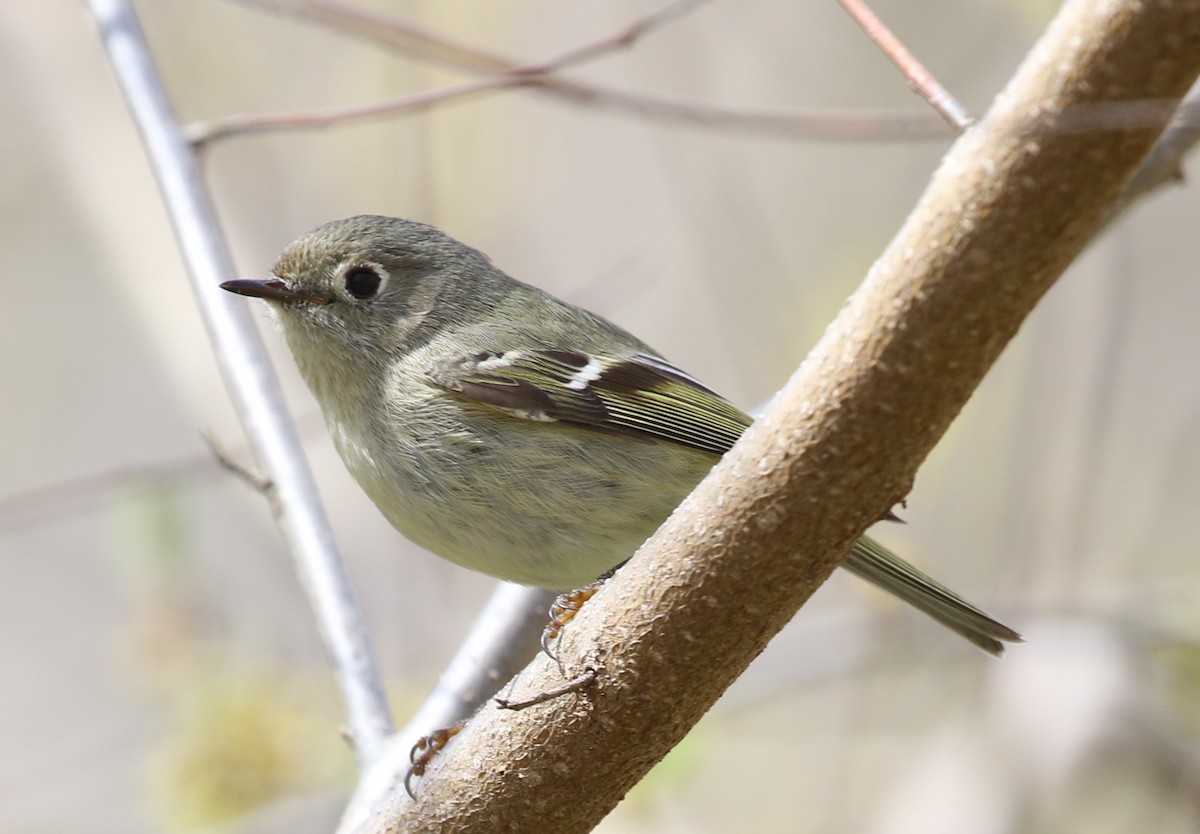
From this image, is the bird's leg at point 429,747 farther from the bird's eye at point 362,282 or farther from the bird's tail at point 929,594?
the bird's eye at point 362,282

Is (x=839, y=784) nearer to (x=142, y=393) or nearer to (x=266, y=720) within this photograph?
(x=266, y=720)

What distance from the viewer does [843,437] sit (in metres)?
1.18

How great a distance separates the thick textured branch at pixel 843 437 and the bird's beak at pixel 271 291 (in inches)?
40.1

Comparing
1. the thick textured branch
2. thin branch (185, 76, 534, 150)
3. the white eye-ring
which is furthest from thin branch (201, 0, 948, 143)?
the thick textured branch

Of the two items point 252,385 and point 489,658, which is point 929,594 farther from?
point 252,385

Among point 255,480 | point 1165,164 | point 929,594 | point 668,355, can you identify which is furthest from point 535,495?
point 668,355

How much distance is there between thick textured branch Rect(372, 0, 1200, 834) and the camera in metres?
1.02

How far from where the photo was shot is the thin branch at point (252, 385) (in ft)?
7.16

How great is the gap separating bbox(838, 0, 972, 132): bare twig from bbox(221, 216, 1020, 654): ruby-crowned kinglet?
2.57 feet

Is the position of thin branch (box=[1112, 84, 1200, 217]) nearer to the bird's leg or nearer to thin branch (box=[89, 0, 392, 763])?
the bird's leg

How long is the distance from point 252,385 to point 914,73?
138 cm

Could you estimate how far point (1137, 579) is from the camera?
149 inches

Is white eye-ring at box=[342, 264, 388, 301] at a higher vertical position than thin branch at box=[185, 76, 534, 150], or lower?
lower

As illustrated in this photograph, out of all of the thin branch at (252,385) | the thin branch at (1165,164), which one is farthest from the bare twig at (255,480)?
the thin branch at (1165,164)
